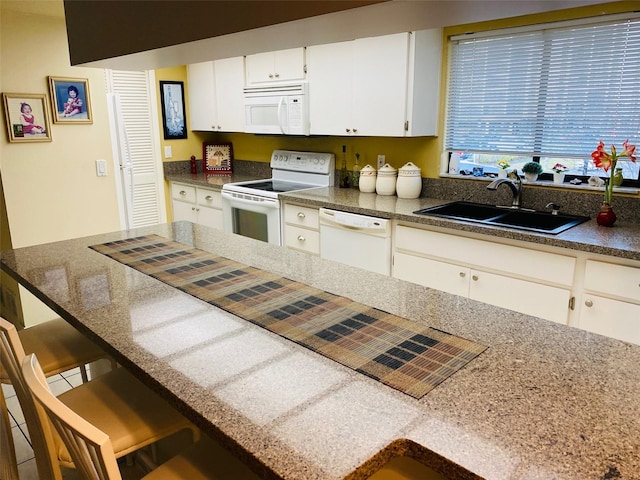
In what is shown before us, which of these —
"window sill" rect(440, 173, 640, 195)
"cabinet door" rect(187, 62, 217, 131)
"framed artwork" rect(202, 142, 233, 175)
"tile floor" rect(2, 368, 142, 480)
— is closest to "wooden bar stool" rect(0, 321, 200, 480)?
"tile floor" rect(2, 368, 142, 480)

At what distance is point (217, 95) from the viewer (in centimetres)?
457

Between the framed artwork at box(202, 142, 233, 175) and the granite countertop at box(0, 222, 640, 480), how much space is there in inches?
138

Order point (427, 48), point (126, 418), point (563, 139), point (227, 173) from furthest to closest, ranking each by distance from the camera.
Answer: point (227, 173)
point (427, 48)
point (563, 139)
point (126, 418)

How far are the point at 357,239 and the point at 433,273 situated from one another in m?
0.58

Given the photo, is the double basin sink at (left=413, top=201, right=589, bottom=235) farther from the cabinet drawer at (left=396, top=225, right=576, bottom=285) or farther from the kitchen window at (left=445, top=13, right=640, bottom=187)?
the kitchen window at (left=445, top=13, right=640, bottom=187)

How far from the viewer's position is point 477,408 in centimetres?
96

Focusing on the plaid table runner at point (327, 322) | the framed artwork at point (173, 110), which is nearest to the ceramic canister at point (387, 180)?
the plaid table runner at point (327, 322)

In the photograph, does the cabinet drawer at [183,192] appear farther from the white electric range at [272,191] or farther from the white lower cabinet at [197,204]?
the white electric range at [272,191]

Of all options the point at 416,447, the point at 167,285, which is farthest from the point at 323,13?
the point at 167,285

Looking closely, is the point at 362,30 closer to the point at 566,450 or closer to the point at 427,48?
the point at 566,450

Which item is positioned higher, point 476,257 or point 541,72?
point 541,72

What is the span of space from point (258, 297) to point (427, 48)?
233cm

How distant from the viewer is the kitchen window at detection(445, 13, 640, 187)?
265 cm

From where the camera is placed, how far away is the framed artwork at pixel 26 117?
3.23m
